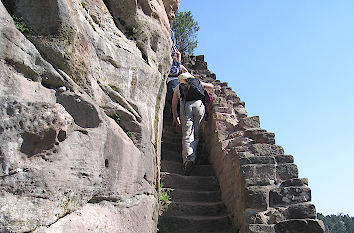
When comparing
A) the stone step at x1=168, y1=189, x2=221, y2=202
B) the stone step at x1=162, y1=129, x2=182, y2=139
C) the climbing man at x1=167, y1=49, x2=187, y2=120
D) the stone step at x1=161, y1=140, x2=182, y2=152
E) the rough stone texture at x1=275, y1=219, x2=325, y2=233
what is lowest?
the rough stone texture at x1=275, y1=219, x2=325, y2=233

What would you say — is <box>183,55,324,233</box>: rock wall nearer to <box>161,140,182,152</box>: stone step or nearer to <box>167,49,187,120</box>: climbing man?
<box>161,140,182,152</box>: stone step

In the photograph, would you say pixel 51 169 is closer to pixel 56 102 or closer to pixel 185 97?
pixel 56 102

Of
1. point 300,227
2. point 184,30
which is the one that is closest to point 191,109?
point 300,227

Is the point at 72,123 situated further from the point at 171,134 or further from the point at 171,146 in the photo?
the point at 171,134

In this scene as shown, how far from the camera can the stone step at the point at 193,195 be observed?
5223 millimetres

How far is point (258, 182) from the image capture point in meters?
4.54

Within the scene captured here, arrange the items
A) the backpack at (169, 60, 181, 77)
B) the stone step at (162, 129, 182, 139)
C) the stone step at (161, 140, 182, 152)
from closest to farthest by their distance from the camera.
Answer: the stone step at (161, 140, 182, 152), the stone step at (162, 129, 182, 139), the backpack at (169, 60, 181, 77)

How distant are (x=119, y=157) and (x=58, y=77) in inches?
33.2

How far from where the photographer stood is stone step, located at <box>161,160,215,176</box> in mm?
5810

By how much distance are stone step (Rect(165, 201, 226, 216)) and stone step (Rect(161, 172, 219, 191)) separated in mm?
430

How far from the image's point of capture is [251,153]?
5000mm

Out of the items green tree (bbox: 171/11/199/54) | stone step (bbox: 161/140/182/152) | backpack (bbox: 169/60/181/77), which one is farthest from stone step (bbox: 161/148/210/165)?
green tree (bbox: 171/11/199/54)

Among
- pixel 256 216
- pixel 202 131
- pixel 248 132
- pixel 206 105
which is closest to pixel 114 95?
pixel 256 216

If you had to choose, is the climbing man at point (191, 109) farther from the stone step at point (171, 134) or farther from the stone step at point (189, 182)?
the stone step at point (171, 134)
